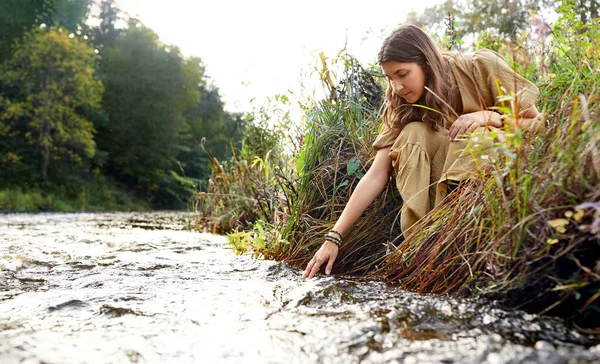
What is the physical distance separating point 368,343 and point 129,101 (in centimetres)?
2660

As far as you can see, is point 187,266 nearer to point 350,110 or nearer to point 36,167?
point 350,110

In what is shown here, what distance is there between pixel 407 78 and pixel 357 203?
63 cm

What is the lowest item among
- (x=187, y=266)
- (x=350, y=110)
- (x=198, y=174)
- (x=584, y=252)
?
(x=198, y=174)

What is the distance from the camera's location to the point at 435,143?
234 centimetres

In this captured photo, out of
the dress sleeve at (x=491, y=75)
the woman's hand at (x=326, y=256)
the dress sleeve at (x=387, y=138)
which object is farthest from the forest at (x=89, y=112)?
the dress sleeve at (x=491, y=75)

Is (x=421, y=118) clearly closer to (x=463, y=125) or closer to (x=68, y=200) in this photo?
(x=463, y=125)

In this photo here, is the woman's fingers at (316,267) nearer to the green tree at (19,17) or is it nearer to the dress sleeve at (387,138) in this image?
the dress sleeve at (387,138)

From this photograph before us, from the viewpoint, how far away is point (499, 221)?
1.47m

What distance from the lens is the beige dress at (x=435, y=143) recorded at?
221cm

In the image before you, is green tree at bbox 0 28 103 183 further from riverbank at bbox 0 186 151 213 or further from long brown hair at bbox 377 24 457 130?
long brown hair at bbox 377 24 457 130

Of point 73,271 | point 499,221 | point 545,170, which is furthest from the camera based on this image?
point 73,271

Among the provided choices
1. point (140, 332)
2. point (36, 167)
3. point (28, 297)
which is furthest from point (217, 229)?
point (36, 167)

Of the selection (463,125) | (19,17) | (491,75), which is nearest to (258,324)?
(463,125)

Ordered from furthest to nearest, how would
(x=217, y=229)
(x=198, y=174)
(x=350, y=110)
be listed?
(x=198, y=174), (x=217, y=229), (x=350, y=110)
